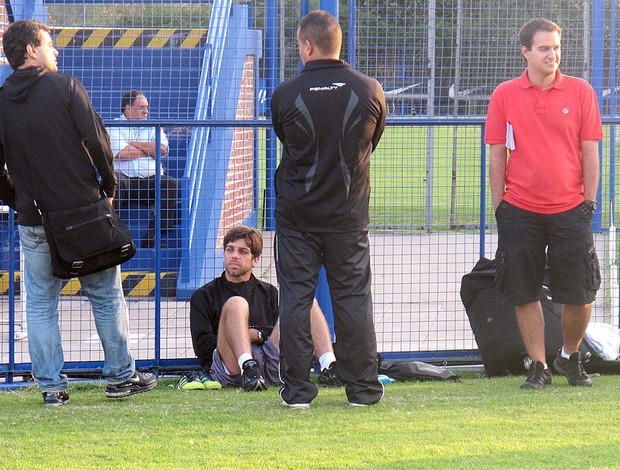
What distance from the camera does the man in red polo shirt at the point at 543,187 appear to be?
606cm

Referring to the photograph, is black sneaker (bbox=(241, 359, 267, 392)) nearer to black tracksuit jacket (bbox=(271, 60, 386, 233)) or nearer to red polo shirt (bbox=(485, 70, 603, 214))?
black tracksuit jacket (bbox=(271, 60, 386, 233))

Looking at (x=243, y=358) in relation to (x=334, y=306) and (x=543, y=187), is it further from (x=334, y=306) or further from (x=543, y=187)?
(x=543, y=187)

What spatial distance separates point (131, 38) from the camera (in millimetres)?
9398

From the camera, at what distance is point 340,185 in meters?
5.51

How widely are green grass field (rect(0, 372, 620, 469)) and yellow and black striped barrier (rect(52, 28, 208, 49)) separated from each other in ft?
12.6

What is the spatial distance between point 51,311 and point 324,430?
1729 millimetres

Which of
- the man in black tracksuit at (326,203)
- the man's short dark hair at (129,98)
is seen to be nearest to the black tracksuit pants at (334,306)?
the man in black tracksuit at (326,203)

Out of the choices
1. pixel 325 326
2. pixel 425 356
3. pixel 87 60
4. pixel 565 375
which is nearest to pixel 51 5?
pixel 87 60

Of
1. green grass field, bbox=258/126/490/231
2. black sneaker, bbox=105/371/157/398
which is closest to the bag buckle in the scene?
black sneaker, bbox=105/371/157/398

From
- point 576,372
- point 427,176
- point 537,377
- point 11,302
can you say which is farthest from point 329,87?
point 427,176

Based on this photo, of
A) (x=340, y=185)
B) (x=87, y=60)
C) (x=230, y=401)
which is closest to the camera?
(x=340, y=185)

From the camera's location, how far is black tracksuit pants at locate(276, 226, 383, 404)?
559 cm

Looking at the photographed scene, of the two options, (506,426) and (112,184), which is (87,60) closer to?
(112,184)

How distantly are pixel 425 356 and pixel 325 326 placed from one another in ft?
3.11
